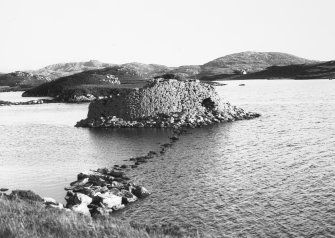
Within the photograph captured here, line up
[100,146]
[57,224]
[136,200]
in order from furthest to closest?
[100,146] → [136,200] → [57,224]

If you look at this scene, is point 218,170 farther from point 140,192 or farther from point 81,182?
point 81,182

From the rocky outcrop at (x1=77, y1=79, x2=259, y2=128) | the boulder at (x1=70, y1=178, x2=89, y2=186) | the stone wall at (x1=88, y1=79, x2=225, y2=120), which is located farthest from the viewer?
the stone wall at (x1=88, y1=79, x2=225, y2=120)

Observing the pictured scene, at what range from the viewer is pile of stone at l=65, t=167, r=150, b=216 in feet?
120

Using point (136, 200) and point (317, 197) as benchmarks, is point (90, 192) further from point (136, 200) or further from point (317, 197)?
point (317, 197)

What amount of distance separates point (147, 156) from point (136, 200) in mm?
20745

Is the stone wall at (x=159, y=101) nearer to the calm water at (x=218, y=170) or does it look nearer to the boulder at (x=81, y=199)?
the calm water at (x=218, y=170)

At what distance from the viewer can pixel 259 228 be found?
30047mm

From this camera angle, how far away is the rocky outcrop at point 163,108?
3799 inches

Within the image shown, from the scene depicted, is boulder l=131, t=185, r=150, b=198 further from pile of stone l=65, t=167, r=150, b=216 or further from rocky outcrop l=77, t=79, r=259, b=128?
rocky outcrop l=77, t=79, r=259, b=128

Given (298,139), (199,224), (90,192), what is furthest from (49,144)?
(199,224)

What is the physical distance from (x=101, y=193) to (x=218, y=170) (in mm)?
14974

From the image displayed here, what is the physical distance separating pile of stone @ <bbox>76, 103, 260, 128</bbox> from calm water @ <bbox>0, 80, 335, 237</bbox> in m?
6.42

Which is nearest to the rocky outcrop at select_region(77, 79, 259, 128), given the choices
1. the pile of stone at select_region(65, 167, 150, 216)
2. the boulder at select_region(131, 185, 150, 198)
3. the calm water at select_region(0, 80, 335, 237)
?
the calm water at select_region(0, 80, 335, 237)

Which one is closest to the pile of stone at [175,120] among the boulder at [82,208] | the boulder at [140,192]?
the boulder at [140,192]
